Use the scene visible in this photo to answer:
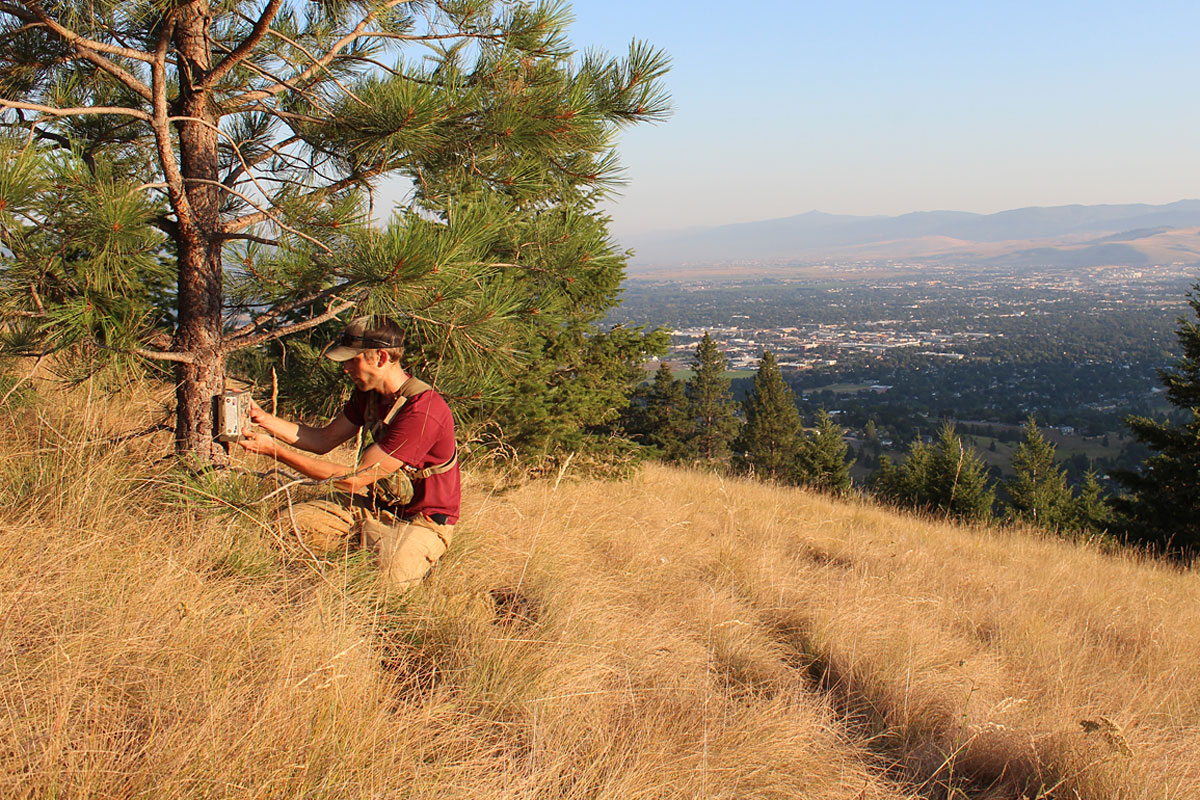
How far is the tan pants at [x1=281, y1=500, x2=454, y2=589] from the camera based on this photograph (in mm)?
2615

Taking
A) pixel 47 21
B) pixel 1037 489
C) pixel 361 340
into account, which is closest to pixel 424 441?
pixel 361 340

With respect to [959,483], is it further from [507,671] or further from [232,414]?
[232,414]

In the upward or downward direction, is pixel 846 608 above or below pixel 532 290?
below

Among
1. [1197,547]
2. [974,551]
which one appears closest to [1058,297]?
[1197,547]

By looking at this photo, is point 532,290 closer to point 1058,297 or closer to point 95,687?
point 95,687

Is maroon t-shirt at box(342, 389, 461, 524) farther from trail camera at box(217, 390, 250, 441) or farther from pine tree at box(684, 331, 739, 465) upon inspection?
pine tree at box(684, 331, 739, 465)

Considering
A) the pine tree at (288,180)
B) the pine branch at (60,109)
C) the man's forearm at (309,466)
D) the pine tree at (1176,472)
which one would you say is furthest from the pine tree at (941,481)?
the pine branch at (60,109)

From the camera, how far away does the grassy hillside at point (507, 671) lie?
1544 mm

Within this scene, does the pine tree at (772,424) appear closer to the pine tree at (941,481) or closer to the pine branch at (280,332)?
the pine tree at (941,481)

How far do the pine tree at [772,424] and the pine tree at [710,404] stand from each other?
890mm

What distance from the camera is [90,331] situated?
246 centimetres

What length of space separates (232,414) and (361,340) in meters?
0.54

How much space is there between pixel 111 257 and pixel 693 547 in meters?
3.08

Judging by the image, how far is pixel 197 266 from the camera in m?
2.79
